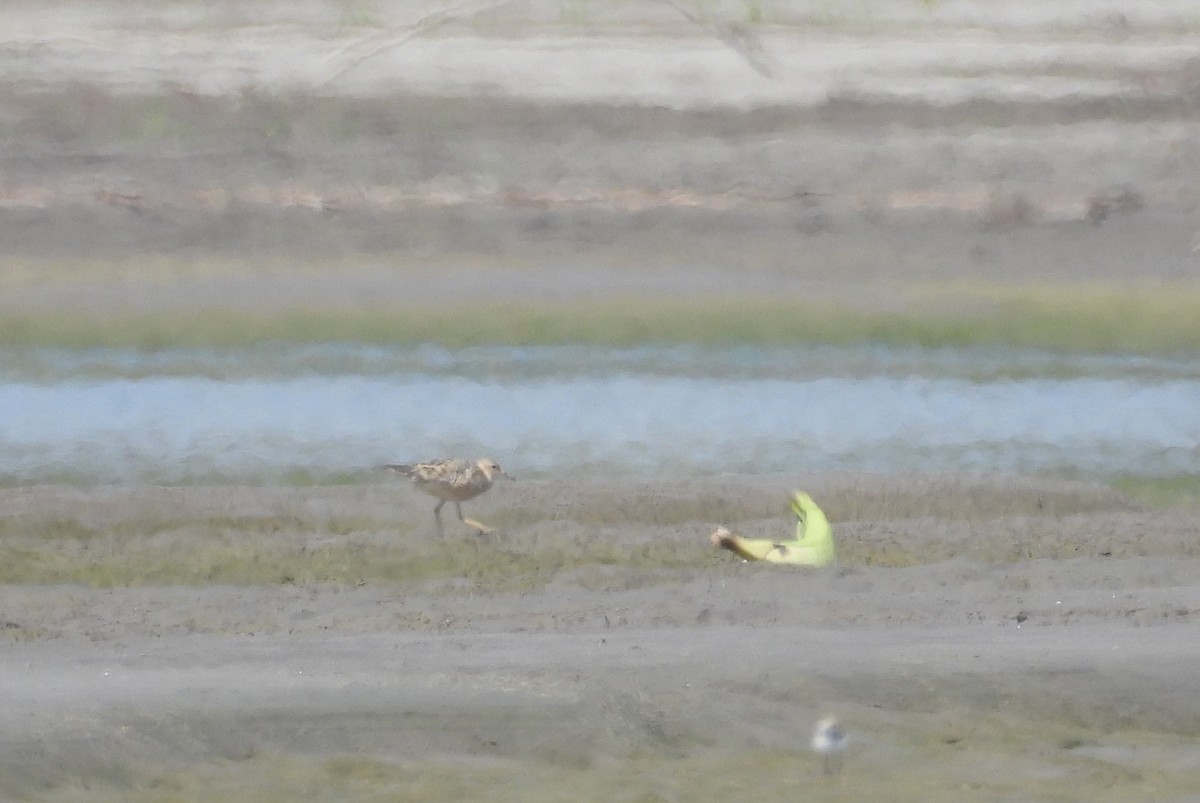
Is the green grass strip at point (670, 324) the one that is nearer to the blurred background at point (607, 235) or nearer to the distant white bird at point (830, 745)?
the blurred background at point (607, 235)

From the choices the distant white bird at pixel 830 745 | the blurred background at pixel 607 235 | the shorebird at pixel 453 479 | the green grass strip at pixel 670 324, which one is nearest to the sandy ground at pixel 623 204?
the blurred background at pixel 607 235

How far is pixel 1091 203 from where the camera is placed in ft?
31.5

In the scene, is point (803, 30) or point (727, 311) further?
point (803, 30)

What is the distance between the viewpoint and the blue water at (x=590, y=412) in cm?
786

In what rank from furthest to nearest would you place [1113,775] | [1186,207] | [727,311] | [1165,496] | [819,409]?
[1186,207] < [727,311] < [819,409] < [1165,496] < [1113,775]

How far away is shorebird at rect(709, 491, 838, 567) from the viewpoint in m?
6.55

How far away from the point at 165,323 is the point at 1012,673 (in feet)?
16.0

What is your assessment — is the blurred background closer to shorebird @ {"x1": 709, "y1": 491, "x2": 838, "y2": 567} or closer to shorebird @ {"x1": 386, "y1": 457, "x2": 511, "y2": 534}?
shorebird @ {"x1": 386, "y1": 457, "x2": 511, "y2": 534}

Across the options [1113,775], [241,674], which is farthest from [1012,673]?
[241,674]

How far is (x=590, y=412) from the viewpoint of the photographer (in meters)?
8.16

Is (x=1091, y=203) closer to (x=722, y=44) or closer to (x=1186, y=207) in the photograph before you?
(x=1186, y=207)

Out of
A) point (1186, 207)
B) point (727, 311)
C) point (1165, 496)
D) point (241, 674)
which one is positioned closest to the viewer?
point (241, 674)

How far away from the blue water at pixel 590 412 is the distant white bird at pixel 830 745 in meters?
2.99

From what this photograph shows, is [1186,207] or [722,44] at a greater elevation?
[722,44]
